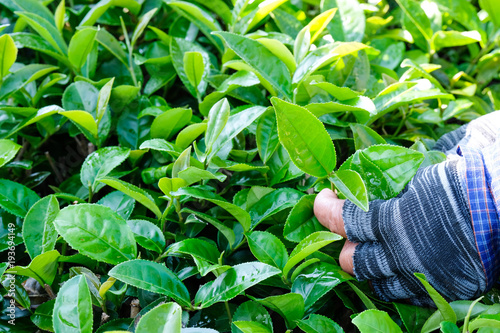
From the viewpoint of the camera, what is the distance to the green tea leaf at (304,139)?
0.75 m

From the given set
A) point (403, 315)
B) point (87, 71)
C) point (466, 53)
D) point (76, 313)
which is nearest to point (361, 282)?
point (403, 315)

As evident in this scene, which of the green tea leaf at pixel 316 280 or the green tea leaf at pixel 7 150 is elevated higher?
the green tea leaf at pixel 7 150

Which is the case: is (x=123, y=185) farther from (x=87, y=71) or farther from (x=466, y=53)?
(x=466, y=53)

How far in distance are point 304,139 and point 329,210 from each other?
155 mm

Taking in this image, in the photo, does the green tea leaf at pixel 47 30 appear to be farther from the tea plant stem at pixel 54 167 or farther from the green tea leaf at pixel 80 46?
the tea plant stem at pixel 54 167

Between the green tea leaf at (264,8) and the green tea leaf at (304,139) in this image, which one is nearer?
the green tea leaf at (304,139)

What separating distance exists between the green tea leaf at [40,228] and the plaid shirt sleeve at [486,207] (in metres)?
0.77

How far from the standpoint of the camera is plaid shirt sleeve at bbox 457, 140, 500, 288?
0.78 m

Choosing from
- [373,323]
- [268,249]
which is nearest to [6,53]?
[268,249]

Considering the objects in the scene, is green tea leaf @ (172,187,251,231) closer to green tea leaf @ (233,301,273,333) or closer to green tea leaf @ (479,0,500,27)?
green tea leaf @ (233,301,273,333)

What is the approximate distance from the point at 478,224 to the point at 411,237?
0.11 m

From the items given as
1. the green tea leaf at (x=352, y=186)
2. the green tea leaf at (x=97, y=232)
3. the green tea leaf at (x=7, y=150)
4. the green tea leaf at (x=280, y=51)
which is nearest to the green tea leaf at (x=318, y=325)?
the green tea leaf at (x=352, y=186)

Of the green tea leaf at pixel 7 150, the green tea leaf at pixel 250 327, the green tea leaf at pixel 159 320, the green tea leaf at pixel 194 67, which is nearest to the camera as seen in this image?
the green tea leaf at pixel 159 320

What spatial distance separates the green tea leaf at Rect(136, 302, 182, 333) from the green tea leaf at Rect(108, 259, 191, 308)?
0.33 ft
